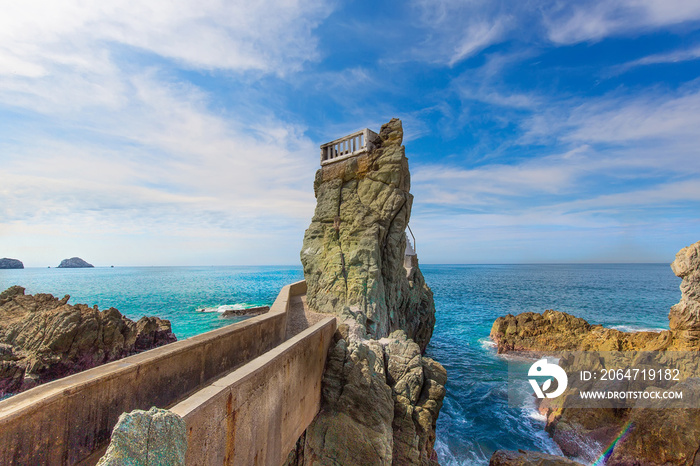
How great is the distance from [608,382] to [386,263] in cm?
983

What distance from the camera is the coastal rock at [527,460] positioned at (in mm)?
9516

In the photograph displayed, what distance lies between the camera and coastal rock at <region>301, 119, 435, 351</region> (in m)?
14.9

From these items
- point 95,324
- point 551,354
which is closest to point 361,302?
point 95,324

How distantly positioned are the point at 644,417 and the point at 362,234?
1150 centimetres

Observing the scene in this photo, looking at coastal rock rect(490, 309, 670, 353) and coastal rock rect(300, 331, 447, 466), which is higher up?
coastal rock rect(300, 331, 447, 466)

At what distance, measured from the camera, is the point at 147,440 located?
112 inches

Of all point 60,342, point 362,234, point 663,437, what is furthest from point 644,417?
point 60,342

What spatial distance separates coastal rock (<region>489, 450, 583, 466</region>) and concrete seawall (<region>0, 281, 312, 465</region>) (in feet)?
26.6

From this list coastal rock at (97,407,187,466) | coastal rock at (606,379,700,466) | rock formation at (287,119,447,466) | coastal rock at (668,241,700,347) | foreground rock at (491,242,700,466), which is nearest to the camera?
coastal rock at (97,407,187,466)

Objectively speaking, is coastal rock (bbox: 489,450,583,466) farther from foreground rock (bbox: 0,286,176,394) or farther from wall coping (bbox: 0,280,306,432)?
foreground rock (bbox: 0,286,176,394)

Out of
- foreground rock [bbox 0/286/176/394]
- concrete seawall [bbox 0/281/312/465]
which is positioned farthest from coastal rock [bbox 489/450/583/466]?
foreground rock [bbox 0/286/176/394]

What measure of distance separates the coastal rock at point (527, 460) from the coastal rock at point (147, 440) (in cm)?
1042

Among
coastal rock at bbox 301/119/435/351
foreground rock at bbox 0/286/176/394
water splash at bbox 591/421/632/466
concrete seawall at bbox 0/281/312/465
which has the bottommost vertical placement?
water splash at bbox 591/421/632/466

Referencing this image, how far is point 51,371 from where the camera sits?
48.8 feet
